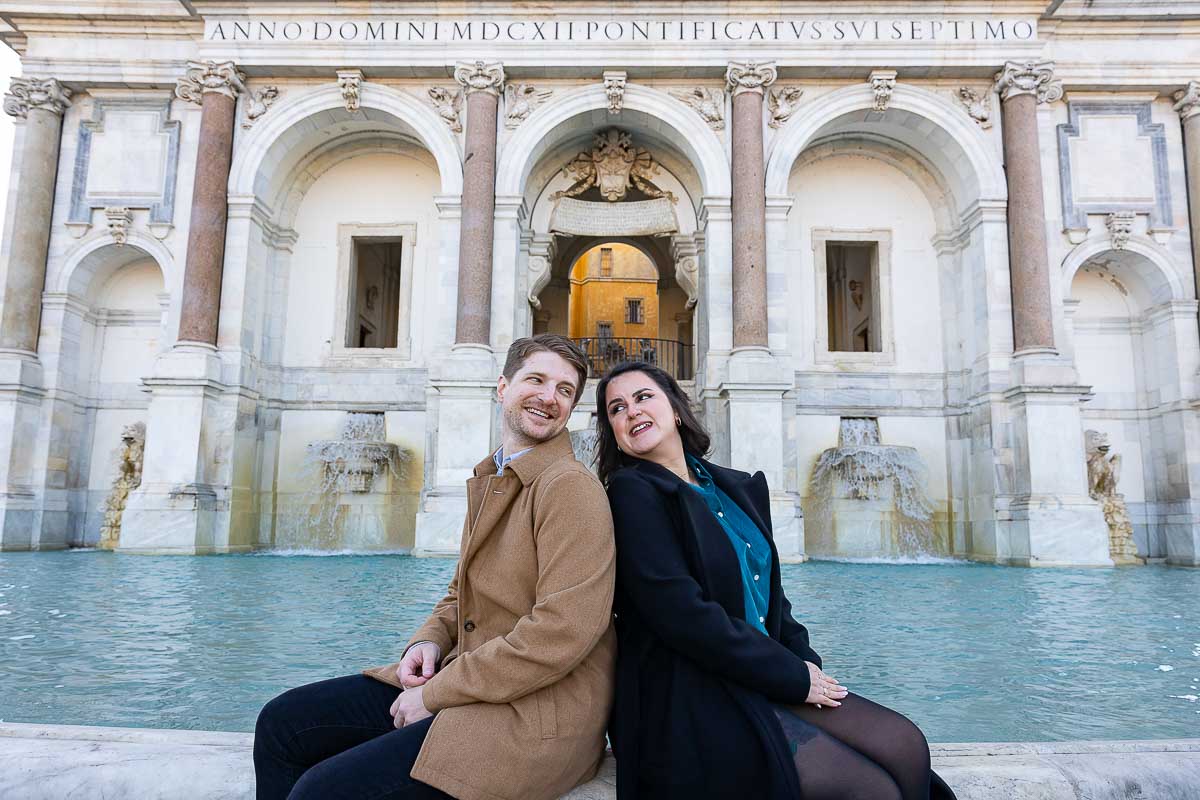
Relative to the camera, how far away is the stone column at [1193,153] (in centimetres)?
1370

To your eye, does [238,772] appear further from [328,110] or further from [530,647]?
[328,110]

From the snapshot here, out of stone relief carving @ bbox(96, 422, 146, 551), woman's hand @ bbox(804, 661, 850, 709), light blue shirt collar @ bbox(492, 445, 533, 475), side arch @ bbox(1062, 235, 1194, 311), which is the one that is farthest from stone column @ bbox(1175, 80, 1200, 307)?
stone relief carving @ bbox(96, 422, 146, 551)

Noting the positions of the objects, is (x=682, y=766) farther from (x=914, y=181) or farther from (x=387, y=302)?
(x=387, y=302)

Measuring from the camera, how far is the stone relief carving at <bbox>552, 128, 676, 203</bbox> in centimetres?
1513

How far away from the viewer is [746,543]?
7.23ft

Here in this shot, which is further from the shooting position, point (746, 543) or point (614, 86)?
point (614, 86)

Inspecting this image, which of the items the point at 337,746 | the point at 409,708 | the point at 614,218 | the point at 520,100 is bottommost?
the point at 337,746

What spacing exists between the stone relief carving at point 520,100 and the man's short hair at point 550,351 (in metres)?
12.4

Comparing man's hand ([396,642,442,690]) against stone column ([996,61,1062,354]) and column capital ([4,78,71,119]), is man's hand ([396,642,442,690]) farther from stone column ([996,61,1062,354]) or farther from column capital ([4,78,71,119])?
column capital ([4,78,71,119])

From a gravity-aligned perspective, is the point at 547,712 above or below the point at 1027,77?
below

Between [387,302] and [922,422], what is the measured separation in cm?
1404

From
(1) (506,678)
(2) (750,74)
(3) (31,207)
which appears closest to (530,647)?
(1) (506,678)

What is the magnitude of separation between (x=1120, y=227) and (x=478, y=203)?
11099 millimetres

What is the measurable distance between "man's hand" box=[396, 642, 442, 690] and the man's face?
2.01ft
